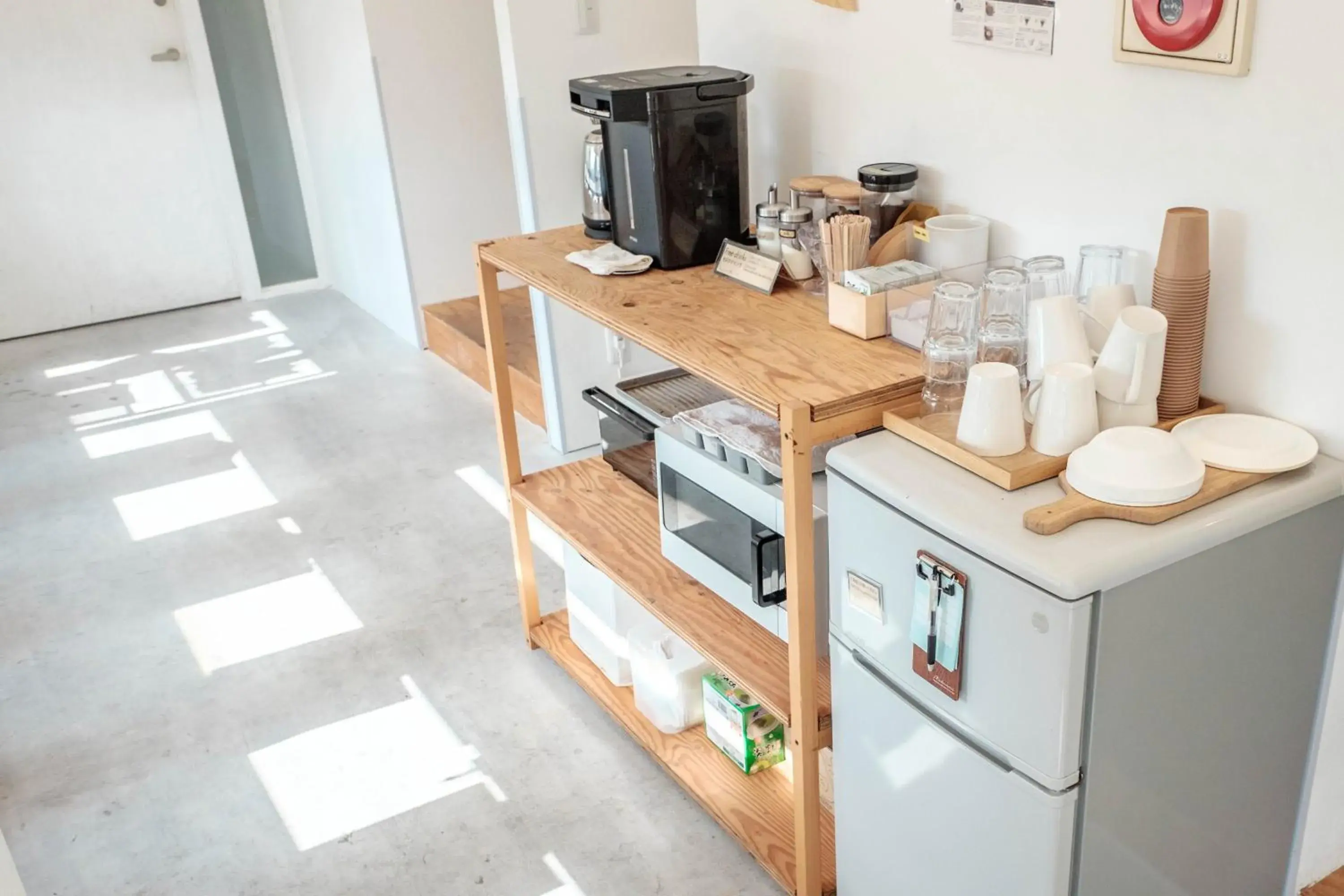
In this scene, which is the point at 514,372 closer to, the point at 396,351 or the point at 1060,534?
the point at 396,351

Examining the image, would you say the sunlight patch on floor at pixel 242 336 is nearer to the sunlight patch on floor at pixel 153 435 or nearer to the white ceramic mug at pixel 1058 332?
the sunlight patch on floor at pixel 153 435

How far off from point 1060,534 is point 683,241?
1.05 metres

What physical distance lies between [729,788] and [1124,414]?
3.39ft

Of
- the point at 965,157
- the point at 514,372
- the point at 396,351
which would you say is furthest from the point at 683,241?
the point at 396,351

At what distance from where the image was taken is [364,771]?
241cm

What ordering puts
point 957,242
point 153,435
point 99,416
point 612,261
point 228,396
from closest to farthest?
point 957,242 → point 612,261 → point 153,435 → point 99,416 → point 228,396

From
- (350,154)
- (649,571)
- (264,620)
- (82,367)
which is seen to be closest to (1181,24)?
(649,571)

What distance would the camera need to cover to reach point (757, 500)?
1.87 m

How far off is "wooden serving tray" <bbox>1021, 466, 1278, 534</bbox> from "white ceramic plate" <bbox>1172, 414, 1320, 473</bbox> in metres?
0.04

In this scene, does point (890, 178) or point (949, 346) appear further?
point (890, 178)

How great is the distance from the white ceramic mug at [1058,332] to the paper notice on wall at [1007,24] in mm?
418

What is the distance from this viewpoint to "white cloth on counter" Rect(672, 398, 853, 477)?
186 centimetres

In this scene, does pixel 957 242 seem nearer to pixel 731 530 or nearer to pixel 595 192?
pixel 731 530

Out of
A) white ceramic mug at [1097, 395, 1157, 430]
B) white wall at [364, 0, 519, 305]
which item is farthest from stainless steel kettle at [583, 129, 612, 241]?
white wall at [364, 0, 519, 305]
